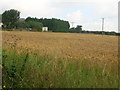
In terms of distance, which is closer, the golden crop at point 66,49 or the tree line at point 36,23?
the golden crop at point 66,49

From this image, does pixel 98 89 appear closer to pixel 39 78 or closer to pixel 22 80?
pixel 39 78

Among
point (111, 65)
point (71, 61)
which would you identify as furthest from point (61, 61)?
point (111, 65)

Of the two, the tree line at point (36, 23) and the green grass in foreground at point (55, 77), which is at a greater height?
the tree line at point (36, 23)

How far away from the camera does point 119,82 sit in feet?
15.0

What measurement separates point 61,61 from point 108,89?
90.5 inches

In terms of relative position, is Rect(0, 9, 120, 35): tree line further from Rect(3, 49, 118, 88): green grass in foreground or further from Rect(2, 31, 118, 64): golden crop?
Rect(3, 49, 118, 88): green grass in foreground

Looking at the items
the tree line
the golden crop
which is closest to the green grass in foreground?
the golden crop

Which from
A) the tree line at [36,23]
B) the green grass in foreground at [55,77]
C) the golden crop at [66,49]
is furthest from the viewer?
the tree line at [36,23]

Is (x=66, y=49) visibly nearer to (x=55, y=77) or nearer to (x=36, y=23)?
(x=55, y=77)

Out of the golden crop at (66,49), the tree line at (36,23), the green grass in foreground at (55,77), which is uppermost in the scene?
the tree line at (36,23)

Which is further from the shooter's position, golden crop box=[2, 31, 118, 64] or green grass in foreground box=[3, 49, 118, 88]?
Result: golden crop box=[2, 31, 118, 64]

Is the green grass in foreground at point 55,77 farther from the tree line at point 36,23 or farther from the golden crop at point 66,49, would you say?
the tree line at point 36,23

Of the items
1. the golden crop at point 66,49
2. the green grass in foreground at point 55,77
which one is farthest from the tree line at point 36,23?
the green grass in foreground at point 55,77

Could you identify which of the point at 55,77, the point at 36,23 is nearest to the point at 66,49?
the point at 55,77
